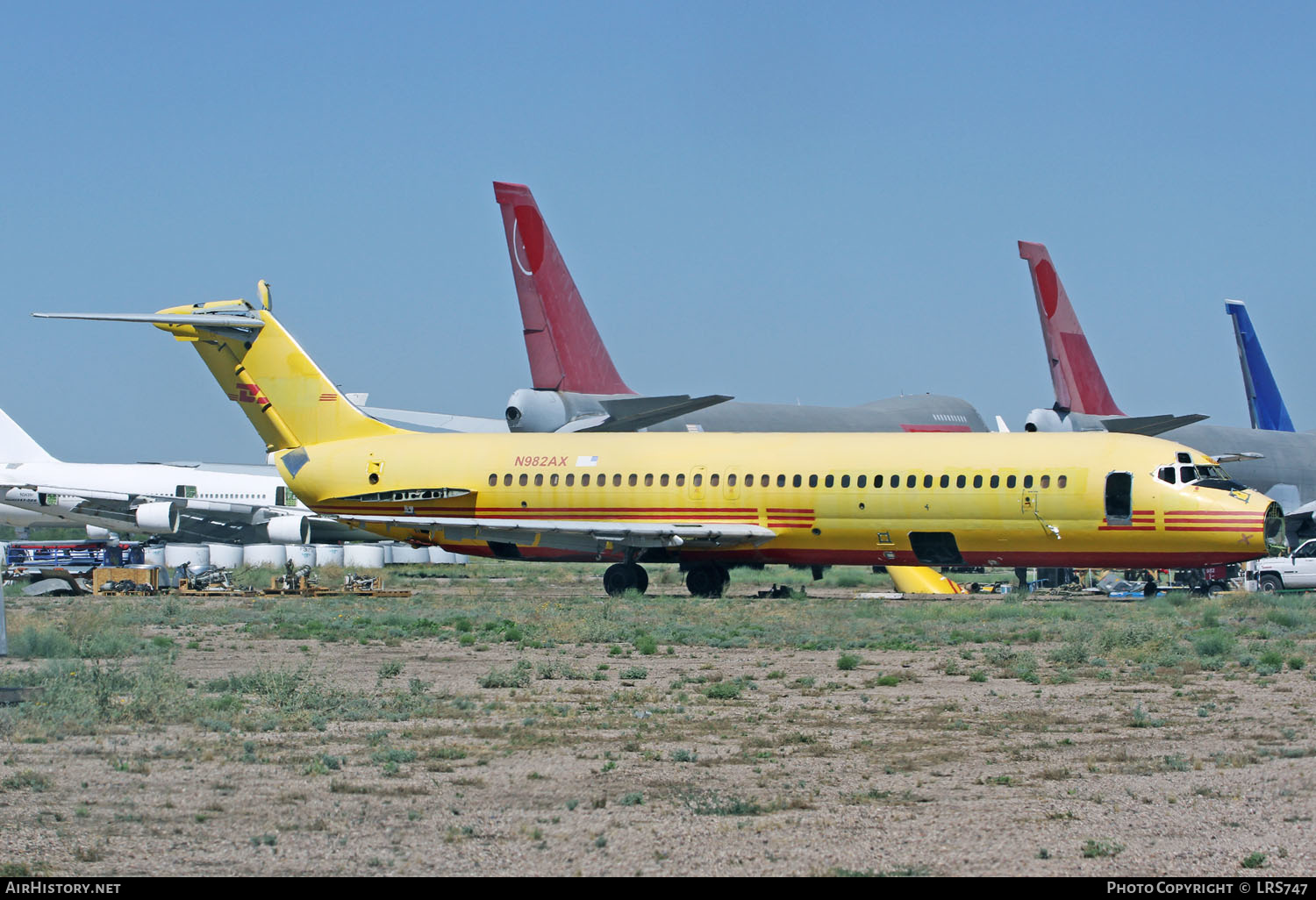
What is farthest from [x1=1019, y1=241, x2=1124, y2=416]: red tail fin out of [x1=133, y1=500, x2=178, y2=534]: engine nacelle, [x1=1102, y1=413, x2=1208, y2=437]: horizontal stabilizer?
[x1=133, y1=500, x2=178, y2=534]: engine nacelle

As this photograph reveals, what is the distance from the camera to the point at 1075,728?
13.5 metres

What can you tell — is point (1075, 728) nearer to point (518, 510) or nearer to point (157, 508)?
point (518, 510)

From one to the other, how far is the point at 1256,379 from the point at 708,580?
1684 inches

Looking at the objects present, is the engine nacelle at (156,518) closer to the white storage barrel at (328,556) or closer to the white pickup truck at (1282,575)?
the white storage barrel at (328,556)

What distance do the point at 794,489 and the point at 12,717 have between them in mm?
20938

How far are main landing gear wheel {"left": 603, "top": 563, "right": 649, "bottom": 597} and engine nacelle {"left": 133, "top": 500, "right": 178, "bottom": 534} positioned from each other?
26.0 meters

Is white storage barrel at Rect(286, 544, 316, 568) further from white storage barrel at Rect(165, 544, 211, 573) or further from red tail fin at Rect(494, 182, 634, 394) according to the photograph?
red tail fin at Rect(494, 182, 634, 394)

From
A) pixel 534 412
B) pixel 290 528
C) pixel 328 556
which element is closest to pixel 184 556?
pixel 290 528

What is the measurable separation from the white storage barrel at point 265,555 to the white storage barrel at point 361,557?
2.19m

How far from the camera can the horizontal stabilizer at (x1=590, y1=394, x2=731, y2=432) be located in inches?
1775

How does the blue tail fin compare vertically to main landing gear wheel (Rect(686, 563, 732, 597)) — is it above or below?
above

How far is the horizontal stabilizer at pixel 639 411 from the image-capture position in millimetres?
45078

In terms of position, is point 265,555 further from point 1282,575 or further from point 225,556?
point 1282,575
